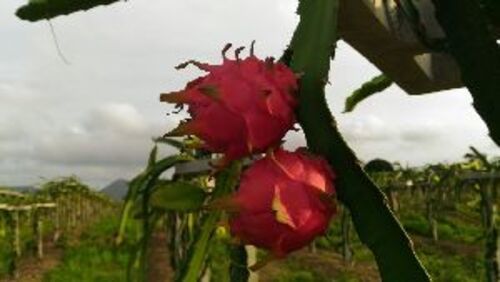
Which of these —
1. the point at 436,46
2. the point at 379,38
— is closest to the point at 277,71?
the point at 436,46

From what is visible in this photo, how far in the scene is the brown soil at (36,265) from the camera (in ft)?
35.5

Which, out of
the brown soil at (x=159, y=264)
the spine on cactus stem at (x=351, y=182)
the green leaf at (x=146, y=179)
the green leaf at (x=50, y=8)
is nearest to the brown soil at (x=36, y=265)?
the brown soil at (x=159, y=264)

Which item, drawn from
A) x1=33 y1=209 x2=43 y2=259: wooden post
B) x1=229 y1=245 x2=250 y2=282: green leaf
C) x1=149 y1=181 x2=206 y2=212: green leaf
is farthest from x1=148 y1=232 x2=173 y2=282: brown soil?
x1=149 y1=181 x2=206 y2=212: green leaf

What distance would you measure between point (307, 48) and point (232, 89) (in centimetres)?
13

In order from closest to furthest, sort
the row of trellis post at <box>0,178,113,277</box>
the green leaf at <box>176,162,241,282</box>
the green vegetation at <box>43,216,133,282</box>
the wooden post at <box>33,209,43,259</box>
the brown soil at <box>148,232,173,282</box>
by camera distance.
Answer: the green leaf at <box>176,162,241,282</box> < the brown soil at <box>148,232,173,282</box> < the green vegetation at <box>43,216,133,282</box> < the row of trellis post at <box>0,178,113,277</box> < the wooden post at <box>33,209,43,259</box>

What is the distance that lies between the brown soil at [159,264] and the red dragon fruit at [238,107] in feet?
24.4

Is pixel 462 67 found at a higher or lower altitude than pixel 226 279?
higher

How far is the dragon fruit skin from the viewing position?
1.47 ft

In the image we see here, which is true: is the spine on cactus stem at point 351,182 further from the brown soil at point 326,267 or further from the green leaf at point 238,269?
the brown soil at point 326,267

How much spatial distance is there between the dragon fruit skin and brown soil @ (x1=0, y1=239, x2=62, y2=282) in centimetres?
1071

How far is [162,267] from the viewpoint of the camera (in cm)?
1055

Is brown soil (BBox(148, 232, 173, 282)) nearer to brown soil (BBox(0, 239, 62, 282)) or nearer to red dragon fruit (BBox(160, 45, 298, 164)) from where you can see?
brown soil (BBox(0, 239, 62, 282))

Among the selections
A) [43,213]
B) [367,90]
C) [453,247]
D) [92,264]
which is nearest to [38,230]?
[92,264]

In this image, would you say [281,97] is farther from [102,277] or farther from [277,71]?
[102,277]
